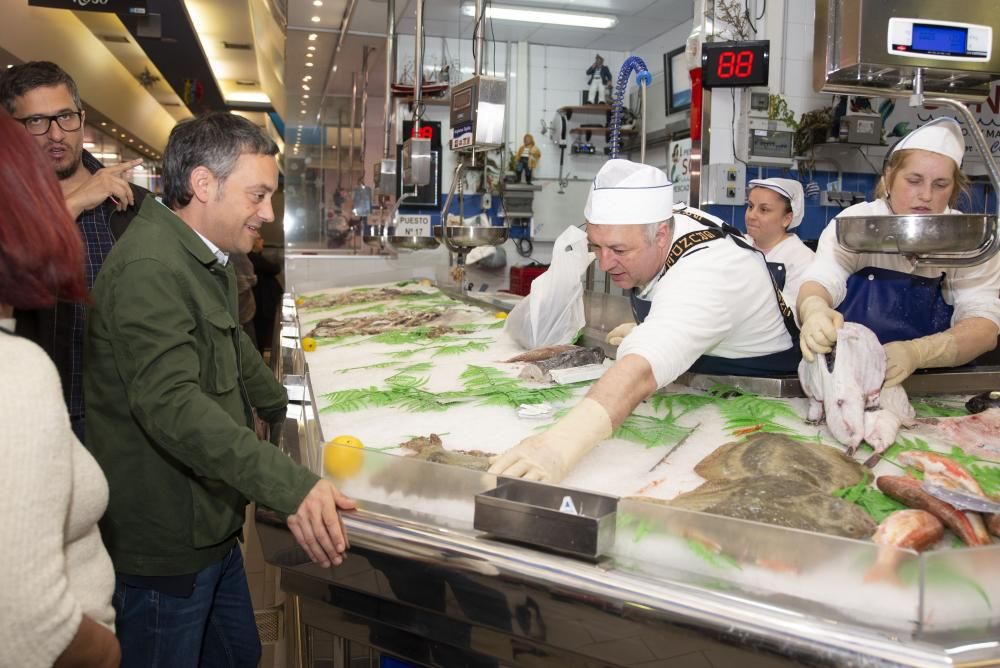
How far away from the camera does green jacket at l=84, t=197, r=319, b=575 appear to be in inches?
66.5

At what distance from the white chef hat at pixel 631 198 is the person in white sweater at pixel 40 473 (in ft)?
4.90

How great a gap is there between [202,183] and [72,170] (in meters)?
1.15

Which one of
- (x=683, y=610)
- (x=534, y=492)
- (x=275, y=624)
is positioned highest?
(x=534, y=492)

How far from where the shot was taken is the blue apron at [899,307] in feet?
9.15

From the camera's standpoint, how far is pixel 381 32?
9.90 meters

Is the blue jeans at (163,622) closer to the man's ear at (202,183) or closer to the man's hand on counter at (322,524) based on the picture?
the man's hand on counter at (322,524)

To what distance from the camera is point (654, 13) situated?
32.7 feet

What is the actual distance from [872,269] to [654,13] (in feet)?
26.2

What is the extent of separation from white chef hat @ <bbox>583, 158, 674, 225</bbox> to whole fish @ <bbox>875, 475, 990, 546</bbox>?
1.02 m

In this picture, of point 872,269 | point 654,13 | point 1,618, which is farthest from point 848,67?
point 654,13

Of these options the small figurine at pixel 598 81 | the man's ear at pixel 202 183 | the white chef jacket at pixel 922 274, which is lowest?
the white chef jacket at pixel 922 274

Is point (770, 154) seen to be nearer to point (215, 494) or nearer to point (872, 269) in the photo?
point (872, 269)

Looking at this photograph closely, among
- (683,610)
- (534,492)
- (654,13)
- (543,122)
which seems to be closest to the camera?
(683,610)

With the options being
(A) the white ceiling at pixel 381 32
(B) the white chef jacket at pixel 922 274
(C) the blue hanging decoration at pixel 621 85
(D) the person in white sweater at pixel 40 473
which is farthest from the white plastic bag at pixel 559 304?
(A) the white ceiling at pixel 381 32
